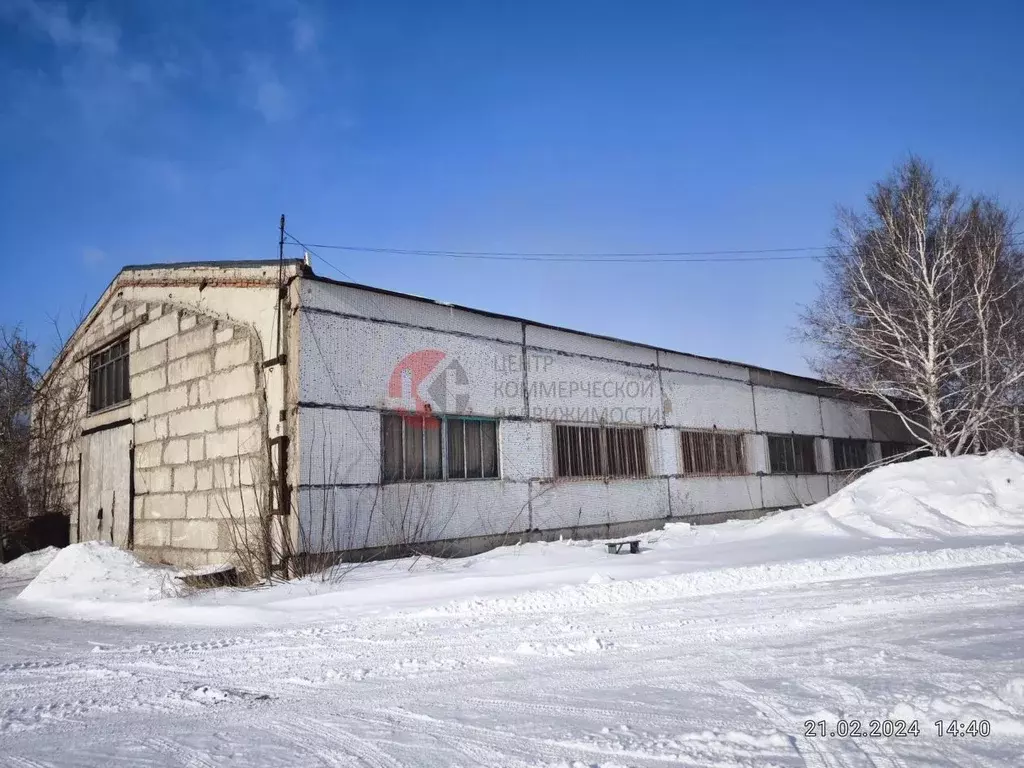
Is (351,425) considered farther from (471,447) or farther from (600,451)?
(600,451)

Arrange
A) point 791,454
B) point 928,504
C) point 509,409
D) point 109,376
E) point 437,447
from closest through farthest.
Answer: point 437,447 < point 509,409 < point 928,504 < point 109,376 < point 791,454

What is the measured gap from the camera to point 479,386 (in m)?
11.2

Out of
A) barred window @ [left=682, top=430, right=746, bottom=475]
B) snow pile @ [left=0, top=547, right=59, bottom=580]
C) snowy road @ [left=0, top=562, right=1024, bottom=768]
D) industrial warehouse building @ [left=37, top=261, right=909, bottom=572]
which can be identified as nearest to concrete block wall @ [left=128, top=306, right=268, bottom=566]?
industrial warehouse building @ [left=37, top=261, right=909, bottom=572]

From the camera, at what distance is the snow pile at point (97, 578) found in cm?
864

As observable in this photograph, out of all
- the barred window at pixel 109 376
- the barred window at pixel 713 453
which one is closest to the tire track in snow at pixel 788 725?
the barred window at pixel 713 453

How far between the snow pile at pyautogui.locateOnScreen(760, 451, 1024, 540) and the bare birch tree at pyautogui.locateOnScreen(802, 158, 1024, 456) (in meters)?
2.99

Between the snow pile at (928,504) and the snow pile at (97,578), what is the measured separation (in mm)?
9436

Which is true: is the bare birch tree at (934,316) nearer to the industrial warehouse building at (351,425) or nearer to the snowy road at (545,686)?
the industrial warehouse building at (351,425)

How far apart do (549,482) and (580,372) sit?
234 cm

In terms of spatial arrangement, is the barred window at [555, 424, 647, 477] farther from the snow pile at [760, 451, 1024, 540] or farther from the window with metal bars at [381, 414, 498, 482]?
the snow pile at [760, 451, 1024, 540]

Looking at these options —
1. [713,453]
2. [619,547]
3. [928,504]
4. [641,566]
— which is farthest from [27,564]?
[928,504]

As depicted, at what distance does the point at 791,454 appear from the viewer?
18594 mm

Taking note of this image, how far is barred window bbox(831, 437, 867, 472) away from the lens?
20.5 metres

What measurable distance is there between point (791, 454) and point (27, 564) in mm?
17899
